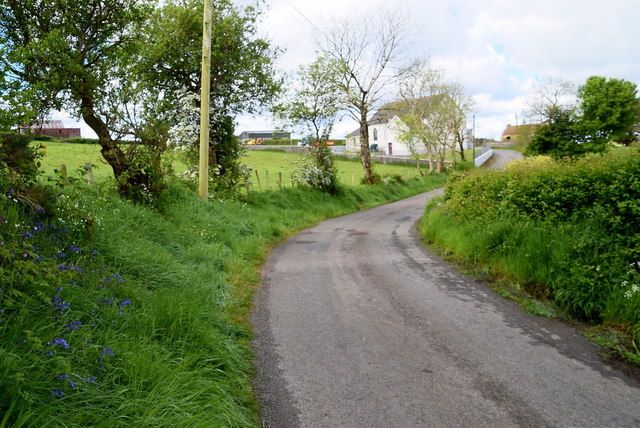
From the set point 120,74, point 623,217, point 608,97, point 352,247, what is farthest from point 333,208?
point 608,97

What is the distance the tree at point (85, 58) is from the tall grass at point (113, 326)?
1713 mm

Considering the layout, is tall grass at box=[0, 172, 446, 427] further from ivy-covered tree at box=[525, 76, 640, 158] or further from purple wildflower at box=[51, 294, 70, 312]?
ivy-covered tree at box=[525, 76, 640, 158]

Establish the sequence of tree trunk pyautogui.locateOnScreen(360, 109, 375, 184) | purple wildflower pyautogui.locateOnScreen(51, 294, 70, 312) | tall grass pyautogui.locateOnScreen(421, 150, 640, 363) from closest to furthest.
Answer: purple wildflower pyautogui.locateOnScreen(51, 294, 70, 312), tall grass pyautogui.locateOnScreen(421, 150, 640, 363), tree trunk pyautogui.locateOnScreen(360, 109, 375, 184)

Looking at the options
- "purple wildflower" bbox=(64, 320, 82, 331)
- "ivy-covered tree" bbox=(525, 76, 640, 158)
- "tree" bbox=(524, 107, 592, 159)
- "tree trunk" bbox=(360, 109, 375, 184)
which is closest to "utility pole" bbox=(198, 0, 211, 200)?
"purple wildflower" bbox=(64, 320, 82, 331)

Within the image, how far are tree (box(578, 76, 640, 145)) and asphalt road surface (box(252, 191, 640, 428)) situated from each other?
38824 mm

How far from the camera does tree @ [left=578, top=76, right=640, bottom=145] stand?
37.7 meters

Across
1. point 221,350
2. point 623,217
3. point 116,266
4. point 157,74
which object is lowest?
point 221,350

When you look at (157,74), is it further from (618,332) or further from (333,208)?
(618,332)

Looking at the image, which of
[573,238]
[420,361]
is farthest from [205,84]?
[420,361]

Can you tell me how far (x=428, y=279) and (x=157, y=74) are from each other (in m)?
15.6

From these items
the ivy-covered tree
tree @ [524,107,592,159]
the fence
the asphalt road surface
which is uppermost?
the ivy-covered tree

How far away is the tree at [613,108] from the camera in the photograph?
37719 mm

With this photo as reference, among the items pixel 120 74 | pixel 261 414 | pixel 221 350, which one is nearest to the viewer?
pixel 261 414

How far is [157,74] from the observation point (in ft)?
60.2
